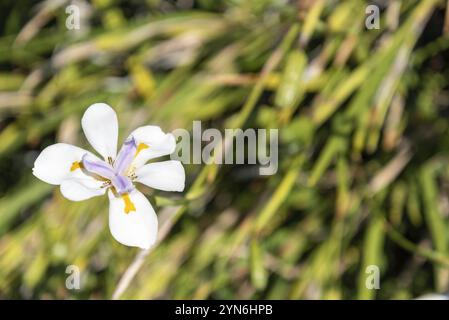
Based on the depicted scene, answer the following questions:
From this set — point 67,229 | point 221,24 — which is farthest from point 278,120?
point 67,229

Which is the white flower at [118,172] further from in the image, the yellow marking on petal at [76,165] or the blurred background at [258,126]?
the blurred background at [258,126]

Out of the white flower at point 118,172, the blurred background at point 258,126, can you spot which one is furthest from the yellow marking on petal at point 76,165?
the blurred background at point 258,126

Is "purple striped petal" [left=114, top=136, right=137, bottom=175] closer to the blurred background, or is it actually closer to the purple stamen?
the purple stamen

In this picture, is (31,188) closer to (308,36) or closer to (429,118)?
(308,36)

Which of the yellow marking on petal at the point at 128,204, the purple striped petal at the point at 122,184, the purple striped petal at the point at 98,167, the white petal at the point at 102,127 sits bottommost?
the yellow marking on petal at the point at 128,204

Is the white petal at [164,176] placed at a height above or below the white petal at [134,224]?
above

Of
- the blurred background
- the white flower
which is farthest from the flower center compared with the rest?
the blurred background
